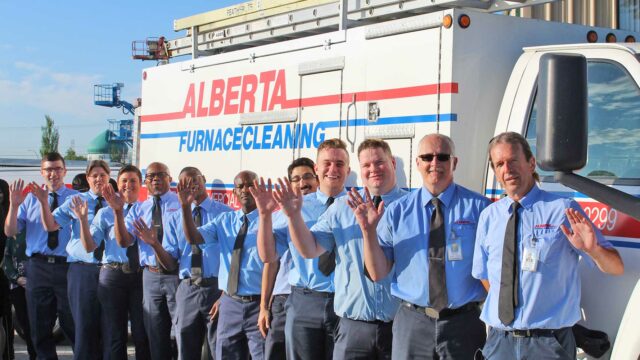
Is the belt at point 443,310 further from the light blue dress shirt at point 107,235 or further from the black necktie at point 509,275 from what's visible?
the light blue dress shirt at point 107,235

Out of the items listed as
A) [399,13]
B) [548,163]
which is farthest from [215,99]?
[548,163]

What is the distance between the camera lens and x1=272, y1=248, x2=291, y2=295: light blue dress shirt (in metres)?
5.71

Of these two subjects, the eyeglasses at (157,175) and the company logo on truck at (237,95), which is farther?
the eyeglasses at (157,175)

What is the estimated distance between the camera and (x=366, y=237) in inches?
171


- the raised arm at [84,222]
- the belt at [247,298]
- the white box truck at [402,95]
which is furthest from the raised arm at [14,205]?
the belt at [247,298]

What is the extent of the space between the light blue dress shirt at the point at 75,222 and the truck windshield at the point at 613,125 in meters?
4.72

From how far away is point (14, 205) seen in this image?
7719 millimetres

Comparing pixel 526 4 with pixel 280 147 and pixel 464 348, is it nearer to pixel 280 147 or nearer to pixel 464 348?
pixel 280 147

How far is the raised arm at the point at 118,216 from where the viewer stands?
22.3ft

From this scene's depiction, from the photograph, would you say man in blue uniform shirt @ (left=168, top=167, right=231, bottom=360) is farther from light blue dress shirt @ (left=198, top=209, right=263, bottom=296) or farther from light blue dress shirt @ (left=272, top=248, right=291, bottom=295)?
light blue dress shirt @ (left=272, top=248, right=291, bottom=295)

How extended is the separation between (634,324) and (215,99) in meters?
4.82

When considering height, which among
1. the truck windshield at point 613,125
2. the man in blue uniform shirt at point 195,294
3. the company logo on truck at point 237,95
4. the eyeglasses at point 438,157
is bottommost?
the man in blue uniform shirt at point 195,294

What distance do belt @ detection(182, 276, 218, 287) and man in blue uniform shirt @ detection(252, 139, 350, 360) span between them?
1.34m

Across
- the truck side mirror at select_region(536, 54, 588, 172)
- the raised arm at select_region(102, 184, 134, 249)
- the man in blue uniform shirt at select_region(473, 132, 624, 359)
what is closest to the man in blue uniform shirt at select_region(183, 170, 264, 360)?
the raised arm at select_region(102, 184, 134, 249)
